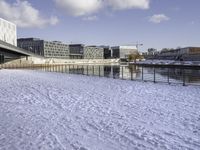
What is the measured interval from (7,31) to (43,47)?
42.9 m

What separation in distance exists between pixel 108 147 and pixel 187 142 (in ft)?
6.92

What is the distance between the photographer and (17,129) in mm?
8578

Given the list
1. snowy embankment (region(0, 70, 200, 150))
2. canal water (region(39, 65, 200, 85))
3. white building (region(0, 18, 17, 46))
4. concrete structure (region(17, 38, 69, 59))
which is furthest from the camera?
concrete structure (region(17, 38, 69, 59))

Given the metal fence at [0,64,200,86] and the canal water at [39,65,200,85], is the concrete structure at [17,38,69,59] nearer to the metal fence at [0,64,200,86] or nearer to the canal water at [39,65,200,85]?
the metal fence at [0,64,200,86]

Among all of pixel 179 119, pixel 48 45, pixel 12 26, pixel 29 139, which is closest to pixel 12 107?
pixel 29 139

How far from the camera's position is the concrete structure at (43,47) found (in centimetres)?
16438

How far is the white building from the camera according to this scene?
116 metres

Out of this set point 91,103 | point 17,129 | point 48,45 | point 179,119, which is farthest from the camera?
point 48,45

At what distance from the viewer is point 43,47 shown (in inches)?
6412

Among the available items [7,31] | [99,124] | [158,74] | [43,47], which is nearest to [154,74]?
[158,74]

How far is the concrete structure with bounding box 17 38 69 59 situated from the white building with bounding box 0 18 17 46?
3481 cm

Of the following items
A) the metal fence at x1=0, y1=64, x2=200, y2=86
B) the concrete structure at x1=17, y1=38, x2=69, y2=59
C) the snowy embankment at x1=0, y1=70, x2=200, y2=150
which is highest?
the concrete structure at x1=17, y1=38, x2=69, y2=59

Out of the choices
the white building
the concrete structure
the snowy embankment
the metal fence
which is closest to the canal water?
the metal fence

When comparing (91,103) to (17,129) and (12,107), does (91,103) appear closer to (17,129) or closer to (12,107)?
(12,107)
